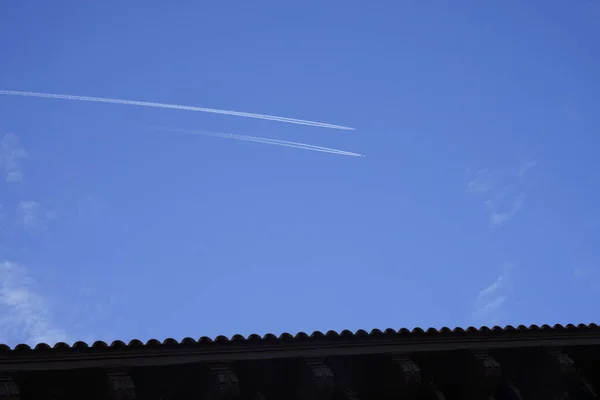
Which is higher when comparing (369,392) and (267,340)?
(267,340)

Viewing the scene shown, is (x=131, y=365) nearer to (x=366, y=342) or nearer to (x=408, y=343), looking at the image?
(x=366, y=342)

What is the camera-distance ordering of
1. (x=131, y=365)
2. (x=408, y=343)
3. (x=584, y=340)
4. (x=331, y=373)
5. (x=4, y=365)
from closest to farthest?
(x=4, y=365), (x=131, y=365), (x=331, y=373), (x=408, y=343), (x=584, y=340)

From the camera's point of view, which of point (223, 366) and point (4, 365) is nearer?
point (4, 365)

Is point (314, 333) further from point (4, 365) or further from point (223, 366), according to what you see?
point (4, 365)

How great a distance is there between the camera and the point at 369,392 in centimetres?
1341

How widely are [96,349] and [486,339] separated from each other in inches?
306

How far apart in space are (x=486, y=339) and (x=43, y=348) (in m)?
8.62

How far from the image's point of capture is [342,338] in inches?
531

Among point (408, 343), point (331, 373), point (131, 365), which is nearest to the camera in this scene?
point (131, 365)

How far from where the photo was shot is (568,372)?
1429cm

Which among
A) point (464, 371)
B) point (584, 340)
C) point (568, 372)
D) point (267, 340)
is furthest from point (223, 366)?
point (584, 340)

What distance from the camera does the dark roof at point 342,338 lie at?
11836mm

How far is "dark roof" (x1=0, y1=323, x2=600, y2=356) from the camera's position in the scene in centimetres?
1184

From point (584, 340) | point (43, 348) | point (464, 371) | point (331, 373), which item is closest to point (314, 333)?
point (331, 373)
